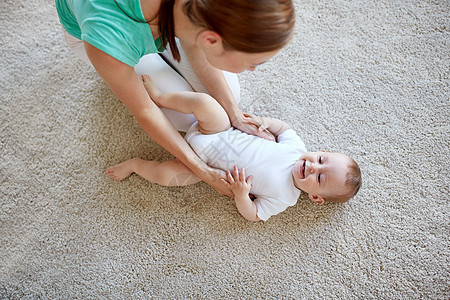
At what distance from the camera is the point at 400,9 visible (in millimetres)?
1349

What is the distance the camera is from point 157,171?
42.3 inches

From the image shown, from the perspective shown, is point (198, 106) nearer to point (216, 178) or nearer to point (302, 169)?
point (216, 178)

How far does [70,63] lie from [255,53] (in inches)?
35.6

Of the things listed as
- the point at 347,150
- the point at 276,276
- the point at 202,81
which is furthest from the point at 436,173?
the point at 202,81

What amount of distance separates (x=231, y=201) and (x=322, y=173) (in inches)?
12.8

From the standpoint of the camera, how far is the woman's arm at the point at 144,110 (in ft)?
2.47

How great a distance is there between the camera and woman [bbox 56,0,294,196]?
1.98 ft

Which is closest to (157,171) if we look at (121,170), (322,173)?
(121,170)

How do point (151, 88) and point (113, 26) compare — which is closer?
point (113, 26)

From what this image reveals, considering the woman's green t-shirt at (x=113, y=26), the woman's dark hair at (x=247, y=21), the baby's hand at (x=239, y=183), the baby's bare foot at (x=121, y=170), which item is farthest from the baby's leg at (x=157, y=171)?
the woman's dark hair at (x=247, y=21)

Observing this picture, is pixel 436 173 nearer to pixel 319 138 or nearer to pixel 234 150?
pixel 319 138

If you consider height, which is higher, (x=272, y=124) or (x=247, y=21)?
(x=247, y=21)

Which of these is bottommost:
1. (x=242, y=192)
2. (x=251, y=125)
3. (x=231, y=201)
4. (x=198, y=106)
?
(x=231, y=201)

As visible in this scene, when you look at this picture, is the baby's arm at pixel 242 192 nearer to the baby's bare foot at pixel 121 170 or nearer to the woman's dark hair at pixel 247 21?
the baby's bare foot at pixel 121 170
